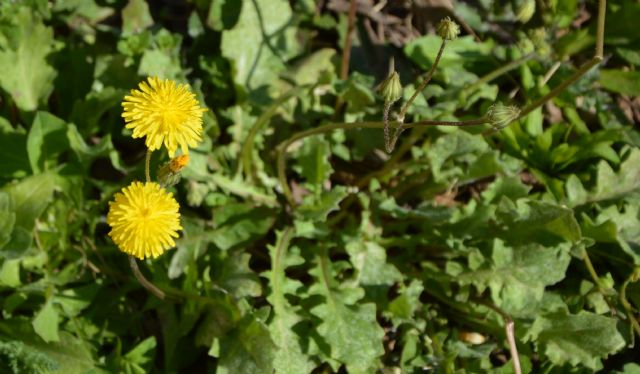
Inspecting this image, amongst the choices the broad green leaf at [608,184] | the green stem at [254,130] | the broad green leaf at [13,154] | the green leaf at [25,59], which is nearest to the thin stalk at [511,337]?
the broad green leaf at [608,184]

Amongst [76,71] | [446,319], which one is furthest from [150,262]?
[446,319]

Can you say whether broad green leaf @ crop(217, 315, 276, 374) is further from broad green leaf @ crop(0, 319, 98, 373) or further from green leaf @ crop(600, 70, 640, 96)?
green leaf @ crop(600, 70, 640, 96)

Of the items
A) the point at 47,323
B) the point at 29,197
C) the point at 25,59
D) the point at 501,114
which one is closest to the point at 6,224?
the point at 29,197

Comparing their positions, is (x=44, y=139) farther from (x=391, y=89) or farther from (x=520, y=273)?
(x=520, y=273)

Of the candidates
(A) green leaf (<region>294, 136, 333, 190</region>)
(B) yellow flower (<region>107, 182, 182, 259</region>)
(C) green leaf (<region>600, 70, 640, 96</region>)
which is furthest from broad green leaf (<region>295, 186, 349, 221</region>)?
(C) green leaf (<region>600, 70, 640, 96</region>)

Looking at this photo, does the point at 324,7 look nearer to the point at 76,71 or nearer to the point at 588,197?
the point at 76,71

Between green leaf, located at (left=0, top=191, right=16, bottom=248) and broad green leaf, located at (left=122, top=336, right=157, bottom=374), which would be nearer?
green leaf, located at (left=0, top=191, right=16, bottom=248)

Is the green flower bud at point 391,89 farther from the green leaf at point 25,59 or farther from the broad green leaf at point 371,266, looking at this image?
the green leaf at point 25,59
